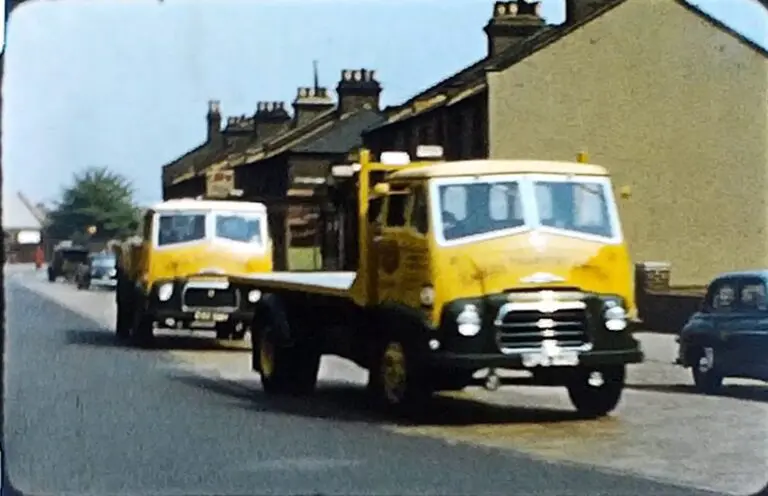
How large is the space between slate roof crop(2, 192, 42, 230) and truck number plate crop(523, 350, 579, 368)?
145 centimetres

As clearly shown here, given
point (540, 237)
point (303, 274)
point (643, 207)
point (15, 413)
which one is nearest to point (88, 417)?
point (15, 413)

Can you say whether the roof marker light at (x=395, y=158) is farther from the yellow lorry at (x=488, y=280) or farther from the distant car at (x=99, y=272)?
the distant car at (x=99, y=272)

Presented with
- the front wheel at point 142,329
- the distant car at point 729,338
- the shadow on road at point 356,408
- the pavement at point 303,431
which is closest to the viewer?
the pavement at point 303,431

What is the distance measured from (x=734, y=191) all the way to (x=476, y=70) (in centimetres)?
80

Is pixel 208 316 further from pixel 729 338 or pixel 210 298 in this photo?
pixel 729 338

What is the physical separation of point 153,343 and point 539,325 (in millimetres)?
1149

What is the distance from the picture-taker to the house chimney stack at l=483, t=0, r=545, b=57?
12.1 ft

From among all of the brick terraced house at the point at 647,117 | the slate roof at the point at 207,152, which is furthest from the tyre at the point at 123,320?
the brick terraced house at the point at 647,117

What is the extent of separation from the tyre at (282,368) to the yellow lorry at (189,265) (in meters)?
0.11

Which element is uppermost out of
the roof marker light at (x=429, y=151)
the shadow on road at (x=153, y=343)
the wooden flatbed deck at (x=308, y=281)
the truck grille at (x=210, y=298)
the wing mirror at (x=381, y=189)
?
the roof marker light at (x=429, y=151)

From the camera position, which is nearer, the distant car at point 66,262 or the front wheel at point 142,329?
the distant car at point 66,262

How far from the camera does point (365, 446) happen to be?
3.58m

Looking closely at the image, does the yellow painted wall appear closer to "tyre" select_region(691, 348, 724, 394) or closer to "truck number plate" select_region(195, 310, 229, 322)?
"tyre" select_region(691, 348, 724, 394)

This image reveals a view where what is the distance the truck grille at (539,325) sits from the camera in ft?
11.6
